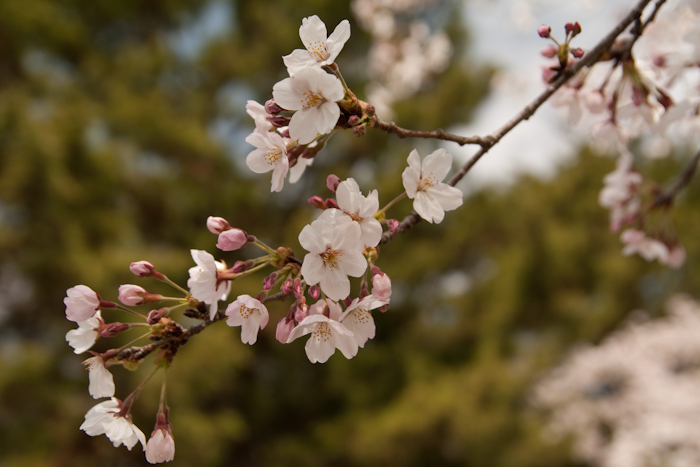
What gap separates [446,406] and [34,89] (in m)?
4.94

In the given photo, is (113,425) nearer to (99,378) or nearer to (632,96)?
(99,378)

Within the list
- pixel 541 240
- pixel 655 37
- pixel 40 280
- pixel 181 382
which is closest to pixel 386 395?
pixel 181 382

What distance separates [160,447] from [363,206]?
0.30 metres

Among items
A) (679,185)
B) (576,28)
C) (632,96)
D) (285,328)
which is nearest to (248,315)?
(285,328)

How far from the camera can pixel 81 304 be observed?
0.47 meters

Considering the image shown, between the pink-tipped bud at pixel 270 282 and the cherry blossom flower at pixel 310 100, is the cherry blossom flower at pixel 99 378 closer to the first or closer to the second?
the pink-tipped bud at pixel 270 282

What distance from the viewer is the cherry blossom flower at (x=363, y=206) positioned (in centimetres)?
43

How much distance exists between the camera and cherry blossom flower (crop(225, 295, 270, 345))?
45 cm

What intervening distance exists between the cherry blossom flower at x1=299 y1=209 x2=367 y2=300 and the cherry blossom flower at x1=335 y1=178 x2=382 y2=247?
12mm

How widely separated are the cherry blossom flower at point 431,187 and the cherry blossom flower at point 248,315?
7.0 inches

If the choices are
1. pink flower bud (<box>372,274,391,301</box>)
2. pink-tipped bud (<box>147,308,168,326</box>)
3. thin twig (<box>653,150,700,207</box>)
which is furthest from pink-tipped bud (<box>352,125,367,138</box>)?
thin twig (<box>653,150,700,207</box>)

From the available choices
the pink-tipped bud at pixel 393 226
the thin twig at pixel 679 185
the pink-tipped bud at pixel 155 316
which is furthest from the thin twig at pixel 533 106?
the thin twig at pixel 679 185

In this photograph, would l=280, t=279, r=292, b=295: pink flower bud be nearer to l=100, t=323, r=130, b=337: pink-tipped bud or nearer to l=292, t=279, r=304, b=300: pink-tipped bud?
l=292, t=279, r=304, b=300: pink-tipped bud

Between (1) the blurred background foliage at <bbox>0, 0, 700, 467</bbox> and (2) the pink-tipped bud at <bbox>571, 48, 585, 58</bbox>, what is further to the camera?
(1) the blurred background foliage at <bbox>0, 0, 700, 467</bbox>
